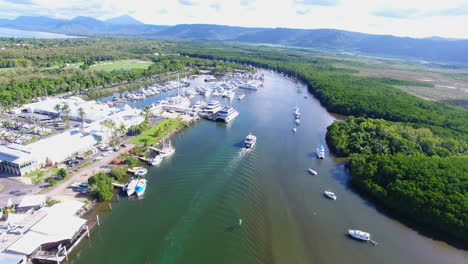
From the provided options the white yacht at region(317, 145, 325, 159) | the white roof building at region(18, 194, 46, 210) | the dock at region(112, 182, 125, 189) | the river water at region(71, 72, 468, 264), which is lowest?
the river water at region(71, 72, 468, 264)

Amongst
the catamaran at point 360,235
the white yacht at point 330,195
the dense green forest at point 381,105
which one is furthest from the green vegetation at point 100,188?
the dense green forest at point 381,105

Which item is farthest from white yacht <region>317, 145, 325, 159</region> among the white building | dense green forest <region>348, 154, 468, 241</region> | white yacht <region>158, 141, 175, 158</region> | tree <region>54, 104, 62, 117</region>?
tree <region>54, 104, 62, 117</region>

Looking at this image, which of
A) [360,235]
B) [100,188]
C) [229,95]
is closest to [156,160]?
[100,188]

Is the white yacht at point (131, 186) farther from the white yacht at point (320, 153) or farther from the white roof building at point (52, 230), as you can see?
the white yacht at point (320, 153)

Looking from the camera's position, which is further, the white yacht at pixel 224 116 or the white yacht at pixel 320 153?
the white yacht at pixel 224 116

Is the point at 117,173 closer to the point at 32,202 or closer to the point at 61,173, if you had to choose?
the point at 61,173

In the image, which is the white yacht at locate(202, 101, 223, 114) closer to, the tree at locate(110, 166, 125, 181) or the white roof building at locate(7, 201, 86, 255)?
the tree at locate(110, 166, 125, 181)
